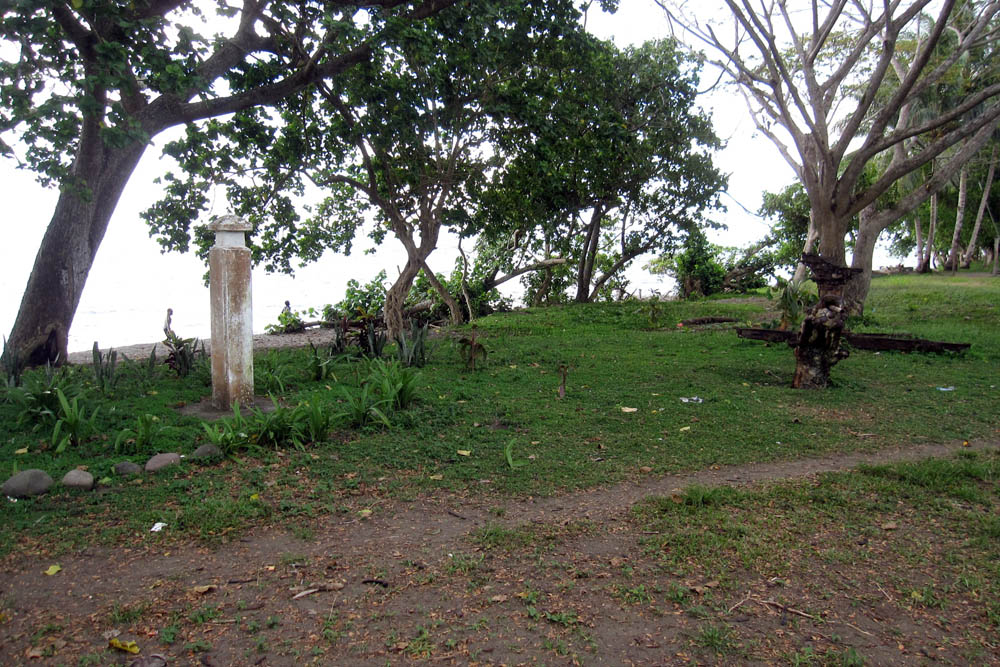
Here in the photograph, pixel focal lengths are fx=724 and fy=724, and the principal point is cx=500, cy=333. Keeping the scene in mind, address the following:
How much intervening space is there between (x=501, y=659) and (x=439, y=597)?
1.69ft

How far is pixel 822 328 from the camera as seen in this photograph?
6676mm

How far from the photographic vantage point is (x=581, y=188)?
13320mm

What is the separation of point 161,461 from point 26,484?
28.6 inches

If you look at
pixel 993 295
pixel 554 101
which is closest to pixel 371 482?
pixel 554 101

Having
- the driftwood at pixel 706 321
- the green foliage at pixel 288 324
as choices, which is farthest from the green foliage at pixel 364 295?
the driftwood at pixel 706 321

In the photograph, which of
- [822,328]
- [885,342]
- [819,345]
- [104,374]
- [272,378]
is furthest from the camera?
[885,342]

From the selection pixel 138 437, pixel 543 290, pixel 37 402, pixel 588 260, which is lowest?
pixel 138 437

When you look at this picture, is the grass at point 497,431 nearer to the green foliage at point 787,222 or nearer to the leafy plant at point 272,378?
the leafy plant at point 272,378

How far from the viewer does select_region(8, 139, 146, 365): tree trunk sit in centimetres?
795

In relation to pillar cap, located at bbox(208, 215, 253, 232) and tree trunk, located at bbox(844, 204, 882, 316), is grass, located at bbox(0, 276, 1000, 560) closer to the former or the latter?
pillar cap, located at bbox(208, 215, 253, 232)

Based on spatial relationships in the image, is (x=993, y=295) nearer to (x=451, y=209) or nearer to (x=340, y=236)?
(x=451, y=209)

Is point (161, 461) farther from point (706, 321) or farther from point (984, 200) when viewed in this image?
point (984, 200)

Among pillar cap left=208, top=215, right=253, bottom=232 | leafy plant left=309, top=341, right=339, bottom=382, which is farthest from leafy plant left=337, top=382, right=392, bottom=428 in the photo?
pillar cap left=208, top=215, right=253, bottom=232

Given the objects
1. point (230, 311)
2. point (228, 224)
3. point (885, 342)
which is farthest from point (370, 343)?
point (885, 342)
